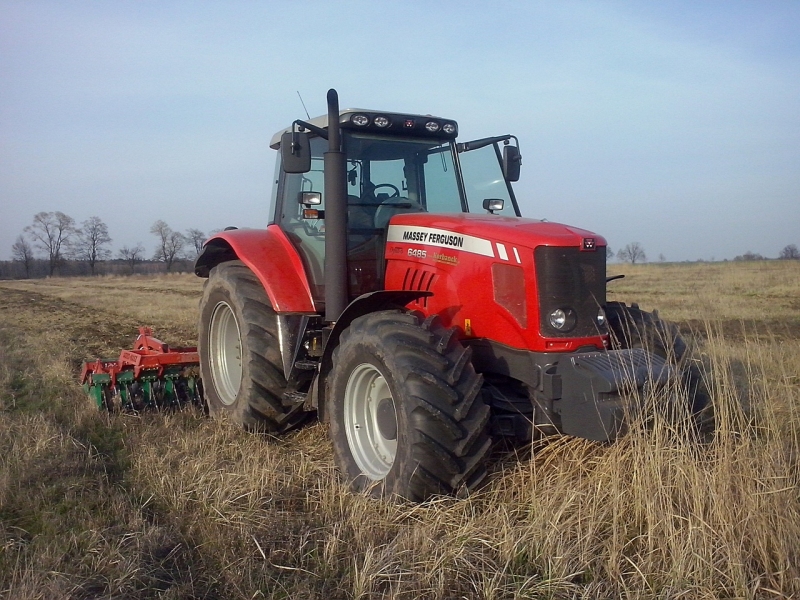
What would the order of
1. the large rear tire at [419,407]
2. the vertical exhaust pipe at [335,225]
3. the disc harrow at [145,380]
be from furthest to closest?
the disc harrow at [145,380], the vertical exhaust pipe at [335,225], the large rear tire at [419,407]

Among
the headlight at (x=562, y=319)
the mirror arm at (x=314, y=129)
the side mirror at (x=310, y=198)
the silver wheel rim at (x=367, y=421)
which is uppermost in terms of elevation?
the mirror arm at (x=314, y=129)

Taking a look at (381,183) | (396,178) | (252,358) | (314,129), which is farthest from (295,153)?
(252,358)

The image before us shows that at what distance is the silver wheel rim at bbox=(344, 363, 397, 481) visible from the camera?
4.35m

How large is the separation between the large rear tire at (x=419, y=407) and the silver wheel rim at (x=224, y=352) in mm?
2220

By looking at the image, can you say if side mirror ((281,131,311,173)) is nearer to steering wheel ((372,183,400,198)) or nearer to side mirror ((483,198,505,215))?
steering wheel ((372,183,400,198))

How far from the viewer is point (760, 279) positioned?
23.8 meters

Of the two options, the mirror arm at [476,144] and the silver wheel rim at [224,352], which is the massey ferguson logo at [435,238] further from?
the silver wheel rim at [224,352]

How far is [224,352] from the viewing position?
6.38 metres

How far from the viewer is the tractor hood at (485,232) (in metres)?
4.21

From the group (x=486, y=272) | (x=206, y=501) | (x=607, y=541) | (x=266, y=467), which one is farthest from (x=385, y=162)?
(x=607, y=541)

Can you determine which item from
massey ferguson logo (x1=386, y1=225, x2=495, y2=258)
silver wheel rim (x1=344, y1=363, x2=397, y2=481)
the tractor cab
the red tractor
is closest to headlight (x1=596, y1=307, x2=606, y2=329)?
the red tractor

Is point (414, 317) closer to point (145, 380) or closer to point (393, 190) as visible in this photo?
point (393, 190)

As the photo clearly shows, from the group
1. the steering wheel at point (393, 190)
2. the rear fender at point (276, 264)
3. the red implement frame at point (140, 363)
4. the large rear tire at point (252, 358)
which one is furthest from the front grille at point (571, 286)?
the red implement frame at point (140, 363)

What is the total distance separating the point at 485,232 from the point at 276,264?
1878mm
